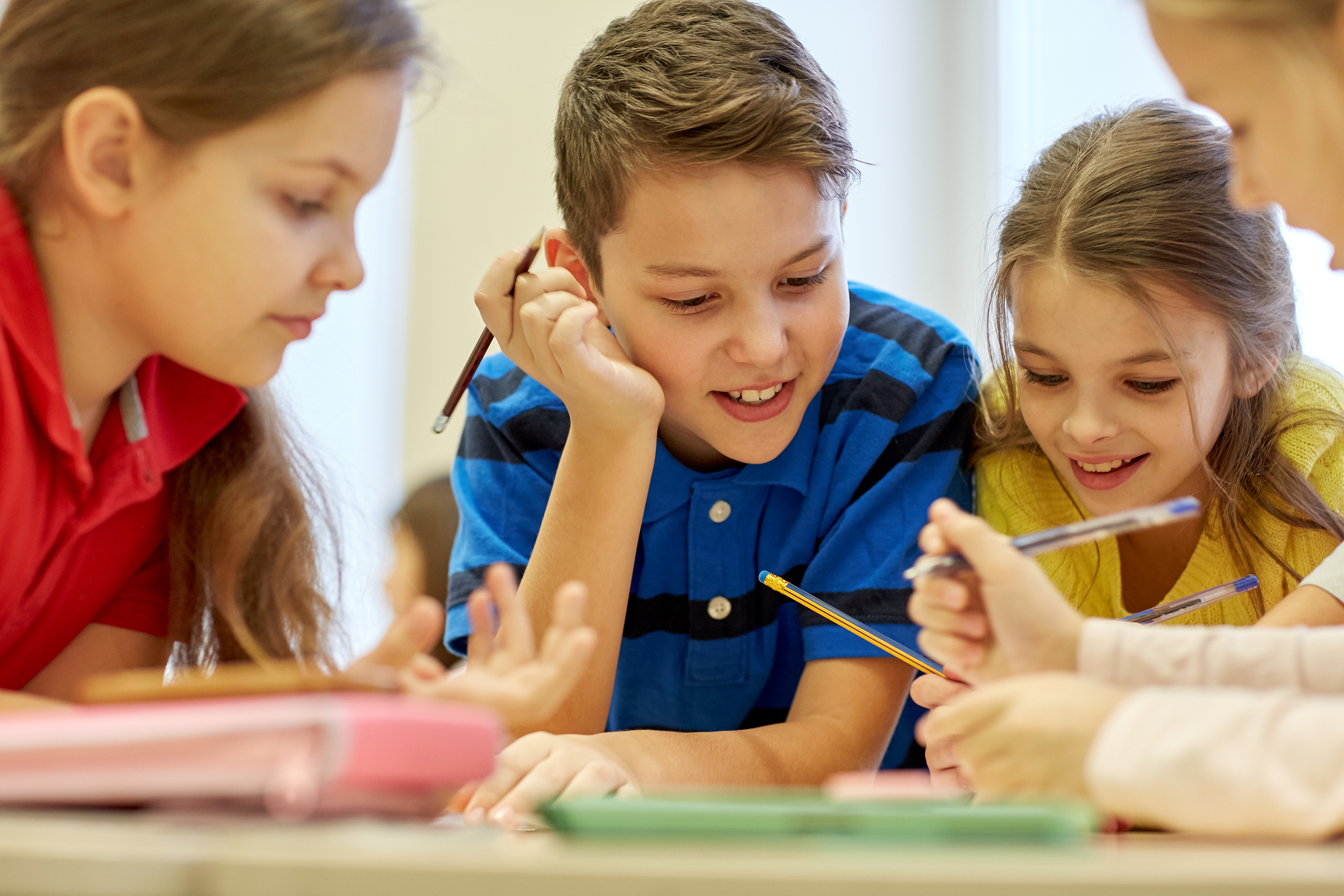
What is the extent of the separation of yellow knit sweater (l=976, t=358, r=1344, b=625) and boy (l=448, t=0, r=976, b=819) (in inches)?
2.0

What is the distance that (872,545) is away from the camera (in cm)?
108

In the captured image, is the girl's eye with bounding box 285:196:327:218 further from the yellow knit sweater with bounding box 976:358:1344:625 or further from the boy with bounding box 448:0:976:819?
the yellow knit sweater with bounding box 976:358:1344:625

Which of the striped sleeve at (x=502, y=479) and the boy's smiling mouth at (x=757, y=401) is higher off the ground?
the boy's smiling mouth at (x=757, y=401)

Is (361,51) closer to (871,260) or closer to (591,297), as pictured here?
Result: (591,297)

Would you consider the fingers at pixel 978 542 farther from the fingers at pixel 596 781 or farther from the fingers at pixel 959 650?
the fingers at pixel 596 781

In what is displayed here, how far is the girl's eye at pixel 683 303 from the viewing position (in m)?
1.03

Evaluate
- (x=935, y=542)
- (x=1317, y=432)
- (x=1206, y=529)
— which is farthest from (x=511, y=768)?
(x=1317, y=432)

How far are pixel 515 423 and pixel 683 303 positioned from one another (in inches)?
10.1

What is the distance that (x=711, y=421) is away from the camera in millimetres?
1093

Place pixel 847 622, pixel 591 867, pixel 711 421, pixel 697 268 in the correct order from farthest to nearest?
pixel 711 421
pixel 697 268
pixel 847 622
pixel 591 867

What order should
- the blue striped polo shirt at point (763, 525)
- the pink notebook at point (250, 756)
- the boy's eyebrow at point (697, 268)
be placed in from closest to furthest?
the pink notebook at point (250, 756), the boy's eyebrow at point (697, 268), the blue striped polo shirt at point (763, 525)

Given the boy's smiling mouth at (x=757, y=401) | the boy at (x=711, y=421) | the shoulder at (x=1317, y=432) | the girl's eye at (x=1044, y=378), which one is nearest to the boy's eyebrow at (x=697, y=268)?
the boy at (x=711, y=421)

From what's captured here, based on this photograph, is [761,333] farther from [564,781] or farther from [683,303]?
[564,781]

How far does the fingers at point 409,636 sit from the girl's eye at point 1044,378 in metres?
0.65
